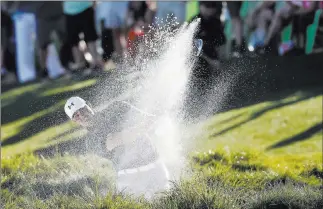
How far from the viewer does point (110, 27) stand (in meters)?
5.05

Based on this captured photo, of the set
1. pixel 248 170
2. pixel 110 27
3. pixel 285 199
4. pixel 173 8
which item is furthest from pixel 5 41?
pixel 285 199

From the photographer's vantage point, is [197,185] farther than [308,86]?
No

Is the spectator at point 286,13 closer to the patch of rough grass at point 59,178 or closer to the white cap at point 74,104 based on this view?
the patch of rough grass at point 59,178

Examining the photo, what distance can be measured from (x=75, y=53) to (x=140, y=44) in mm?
2021

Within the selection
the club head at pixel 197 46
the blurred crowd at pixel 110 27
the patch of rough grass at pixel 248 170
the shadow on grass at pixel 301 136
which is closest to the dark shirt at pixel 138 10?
the blurred crowd at pixel 110 27

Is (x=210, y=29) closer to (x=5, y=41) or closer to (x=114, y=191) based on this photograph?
(x=114, y=191)

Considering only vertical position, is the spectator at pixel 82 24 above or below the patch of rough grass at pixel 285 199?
above

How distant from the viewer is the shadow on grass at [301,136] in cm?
464

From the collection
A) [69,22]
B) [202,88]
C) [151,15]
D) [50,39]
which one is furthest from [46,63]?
[202,88]

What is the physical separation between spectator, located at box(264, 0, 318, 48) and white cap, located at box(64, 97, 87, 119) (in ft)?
7.18

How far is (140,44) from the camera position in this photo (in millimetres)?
3299

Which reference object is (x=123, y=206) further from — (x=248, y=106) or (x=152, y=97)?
(x=248, y=106)

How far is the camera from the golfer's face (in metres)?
3.13

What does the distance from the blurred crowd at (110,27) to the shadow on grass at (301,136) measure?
604 mm
